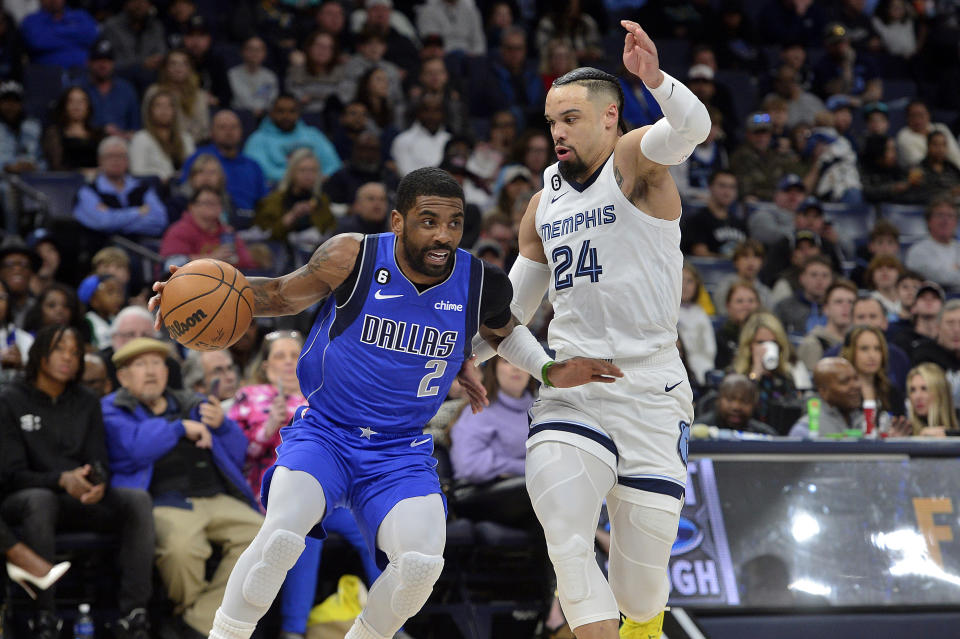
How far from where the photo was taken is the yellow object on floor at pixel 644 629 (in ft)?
17.8

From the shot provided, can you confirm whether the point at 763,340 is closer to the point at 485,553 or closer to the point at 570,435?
the point at 485,553

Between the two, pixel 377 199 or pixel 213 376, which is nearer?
pixel 213 376

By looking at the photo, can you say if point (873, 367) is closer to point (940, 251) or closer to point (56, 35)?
point (940, 251)

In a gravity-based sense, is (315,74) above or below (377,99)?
above

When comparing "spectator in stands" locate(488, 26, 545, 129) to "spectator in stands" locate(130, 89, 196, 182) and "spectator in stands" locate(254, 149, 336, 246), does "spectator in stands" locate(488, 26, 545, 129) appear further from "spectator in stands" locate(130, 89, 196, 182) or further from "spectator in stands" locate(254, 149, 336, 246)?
"spectator in stands" locate(130, 89, 196, 182)

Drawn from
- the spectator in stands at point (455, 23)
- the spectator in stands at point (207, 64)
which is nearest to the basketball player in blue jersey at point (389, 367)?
the spectator in stands at point (207, 64)

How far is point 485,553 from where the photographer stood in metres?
7.80

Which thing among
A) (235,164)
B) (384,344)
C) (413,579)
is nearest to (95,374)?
(384,344)

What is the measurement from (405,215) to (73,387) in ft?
10.2

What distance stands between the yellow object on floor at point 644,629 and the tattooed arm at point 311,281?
6.29ft

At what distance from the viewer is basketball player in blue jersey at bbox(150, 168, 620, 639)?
5070 millimetres

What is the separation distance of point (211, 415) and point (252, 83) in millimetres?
6196

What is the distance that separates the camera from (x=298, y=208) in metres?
10.8

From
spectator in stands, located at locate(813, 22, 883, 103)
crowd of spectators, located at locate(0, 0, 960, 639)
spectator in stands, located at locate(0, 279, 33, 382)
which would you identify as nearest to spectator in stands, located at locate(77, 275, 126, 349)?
crowd of spectators, located at locate(0, 0, 960, 639)
